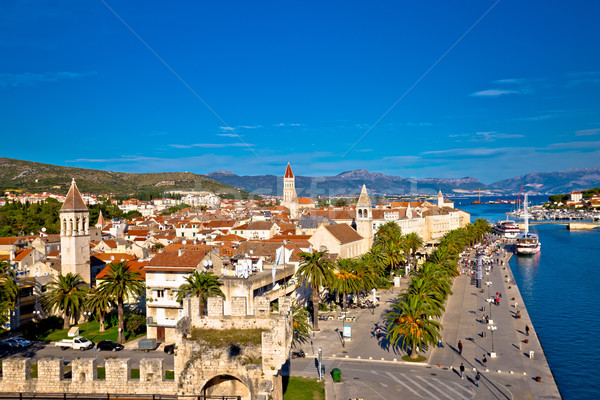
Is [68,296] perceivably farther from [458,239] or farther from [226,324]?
[458,239]

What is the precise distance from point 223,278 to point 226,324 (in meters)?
22.0

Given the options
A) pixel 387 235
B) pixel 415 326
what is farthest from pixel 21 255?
pixel 387 235

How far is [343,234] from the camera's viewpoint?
77812 mm

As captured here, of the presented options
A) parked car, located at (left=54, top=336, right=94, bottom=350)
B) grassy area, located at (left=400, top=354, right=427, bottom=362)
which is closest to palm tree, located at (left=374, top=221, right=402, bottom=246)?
grassy area, located at (left=400, top=354, right=427, bottom=362)

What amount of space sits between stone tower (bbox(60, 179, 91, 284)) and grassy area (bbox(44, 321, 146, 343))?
746cm

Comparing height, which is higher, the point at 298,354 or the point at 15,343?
the point at 15,343

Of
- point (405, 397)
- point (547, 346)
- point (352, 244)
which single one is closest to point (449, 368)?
point (405, 397)

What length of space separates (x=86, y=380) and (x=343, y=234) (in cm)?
6149

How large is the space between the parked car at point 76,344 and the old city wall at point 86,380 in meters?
25.5

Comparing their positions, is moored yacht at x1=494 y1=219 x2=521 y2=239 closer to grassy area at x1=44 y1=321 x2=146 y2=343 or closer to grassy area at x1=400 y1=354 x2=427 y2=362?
grassy area at x1=400 y1=354 x2=427 y2=362

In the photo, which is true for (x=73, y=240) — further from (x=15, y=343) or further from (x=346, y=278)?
(x=346, y=278)

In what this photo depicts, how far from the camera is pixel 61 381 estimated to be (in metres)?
18.4

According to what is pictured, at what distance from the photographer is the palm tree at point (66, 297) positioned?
48719 mm

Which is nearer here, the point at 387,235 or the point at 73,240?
the point at 73,240
